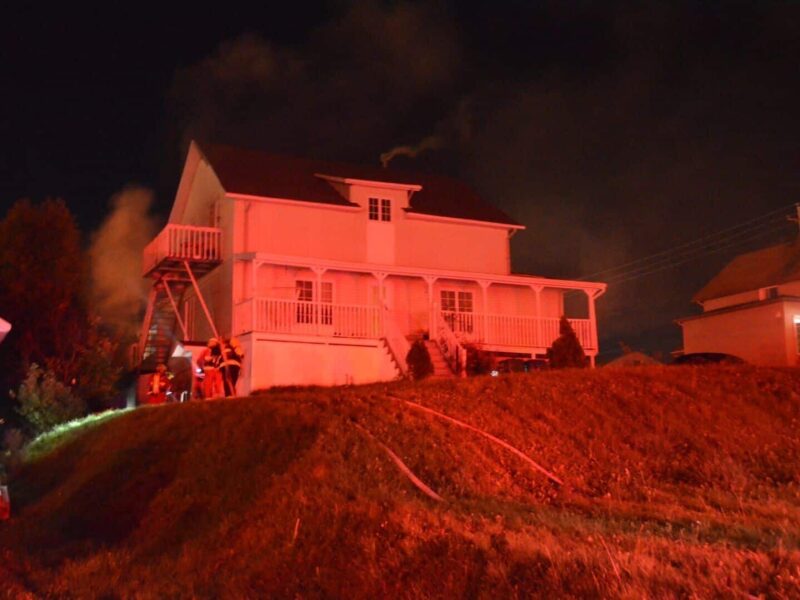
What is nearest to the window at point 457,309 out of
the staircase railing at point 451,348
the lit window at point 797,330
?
the staircase railing at point 451,348

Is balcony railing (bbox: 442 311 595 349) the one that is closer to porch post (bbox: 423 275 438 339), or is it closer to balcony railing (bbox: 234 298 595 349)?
balcony railing (bbox: 234 298 595 349)

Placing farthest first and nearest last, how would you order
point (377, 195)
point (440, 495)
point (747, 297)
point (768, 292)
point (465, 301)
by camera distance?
1. point (747, 297)
2. point (768, 292)
3. point (377, 195)
4. point (465, 301)
5. point (440, 495)

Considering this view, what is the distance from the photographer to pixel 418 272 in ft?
85.9

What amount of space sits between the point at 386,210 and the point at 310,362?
23.8 feet

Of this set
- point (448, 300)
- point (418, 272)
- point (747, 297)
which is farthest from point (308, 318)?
point (747, 297)

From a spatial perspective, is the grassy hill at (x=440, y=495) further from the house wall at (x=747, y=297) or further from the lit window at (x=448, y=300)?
the house wall at (x=747, y=297)

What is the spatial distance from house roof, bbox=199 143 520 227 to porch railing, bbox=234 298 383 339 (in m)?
4.10

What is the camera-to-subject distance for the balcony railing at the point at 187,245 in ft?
88.6

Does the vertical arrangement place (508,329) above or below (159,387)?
above

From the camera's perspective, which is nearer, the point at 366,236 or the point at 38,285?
the point at 38,285

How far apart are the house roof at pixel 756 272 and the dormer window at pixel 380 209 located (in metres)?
17.5

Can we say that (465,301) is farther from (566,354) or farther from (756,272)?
(756,272)

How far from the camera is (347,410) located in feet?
46.8

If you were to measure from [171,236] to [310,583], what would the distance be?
19.9 metres
